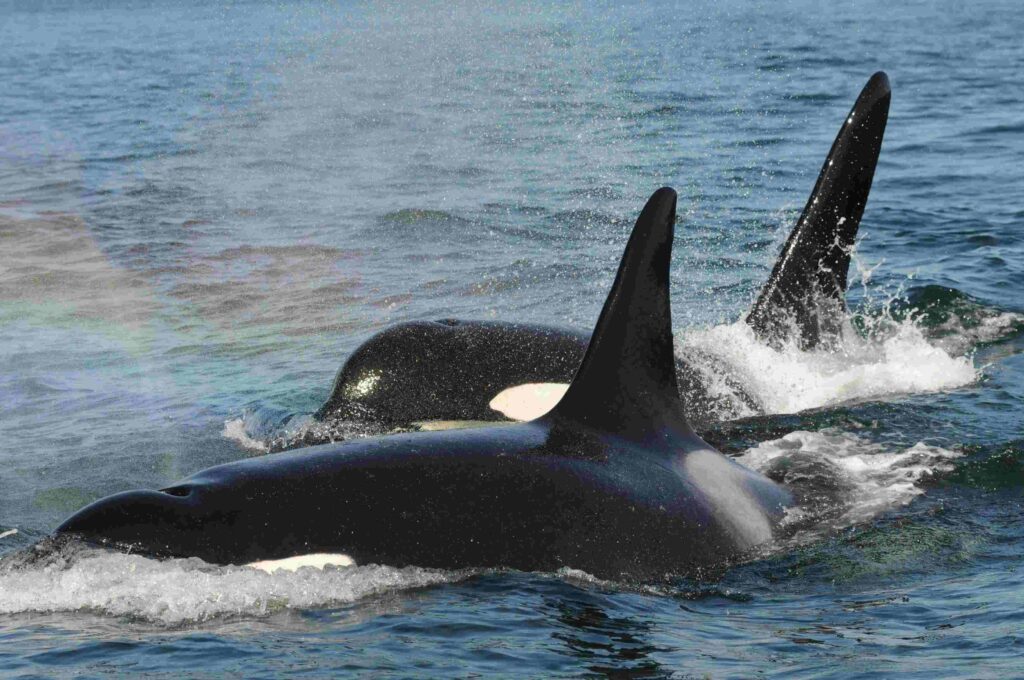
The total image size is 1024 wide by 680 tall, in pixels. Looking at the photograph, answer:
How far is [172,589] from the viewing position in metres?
5.30

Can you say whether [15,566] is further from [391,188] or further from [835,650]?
[391,188]

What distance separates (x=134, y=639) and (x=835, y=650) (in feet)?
8.82

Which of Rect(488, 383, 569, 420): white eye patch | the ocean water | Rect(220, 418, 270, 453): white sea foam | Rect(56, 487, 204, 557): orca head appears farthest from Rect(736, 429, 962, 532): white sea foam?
Rect(220, 418, 270, 453): white sea foam

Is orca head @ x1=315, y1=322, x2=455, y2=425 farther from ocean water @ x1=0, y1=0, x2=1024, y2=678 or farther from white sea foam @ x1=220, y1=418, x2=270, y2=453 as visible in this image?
ocean water @ x1=0, y1=0, x2=1024, y2=678

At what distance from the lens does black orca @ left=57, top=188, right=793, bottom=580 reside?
5.42 meters

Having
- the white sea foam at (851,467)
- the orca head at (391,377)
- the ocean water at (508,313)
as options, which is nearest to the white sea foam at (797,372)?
the ocean water at (508,313)

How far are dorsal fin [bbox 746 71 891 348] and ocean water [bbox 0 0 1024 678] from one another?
0.25m

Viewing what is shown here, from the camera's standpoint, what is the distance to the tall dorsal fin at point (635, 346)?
6.04m

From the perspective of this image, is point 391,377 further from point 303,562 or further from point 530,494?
point 303,562

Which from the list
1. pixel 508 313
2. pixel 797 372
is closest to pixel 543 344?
pixel 797 372

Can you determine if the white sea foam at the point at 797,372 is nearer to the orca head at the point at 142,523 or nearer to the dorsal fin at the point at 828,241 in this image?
the dorsal fin at the point at 828,241

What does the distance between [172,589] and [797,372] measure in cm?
561

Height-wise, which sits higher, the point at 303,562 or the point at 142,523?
the point at 142,523

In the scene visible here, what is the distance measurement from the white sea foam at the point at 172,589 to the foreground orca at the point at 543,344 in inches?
125
